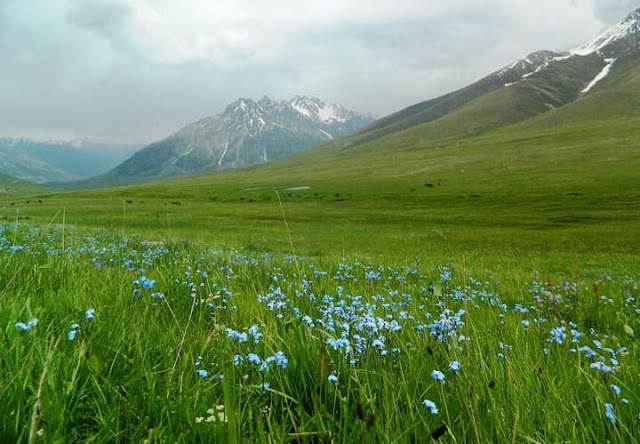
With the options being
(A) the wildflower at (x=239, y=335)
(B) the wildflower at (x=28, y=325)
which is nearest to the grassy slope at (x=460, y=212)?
(A) the wildflower at (x=239, y=335)

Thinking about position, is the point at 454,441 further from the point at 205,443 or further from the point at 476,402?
the point at 205,443

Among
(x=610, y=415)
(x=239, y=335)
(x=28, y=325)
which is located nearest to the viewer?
(x=610, y=415)

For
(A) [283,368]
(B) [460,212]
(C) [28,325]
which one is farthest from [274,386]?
(B) [460,212]

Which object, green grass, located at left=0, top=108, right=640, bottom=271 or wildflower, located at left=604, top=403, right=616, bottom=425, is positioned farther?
green grass, located at left=0, top=108, right=640, bottom=271

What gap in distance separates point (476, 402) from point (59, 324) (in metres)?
2.81

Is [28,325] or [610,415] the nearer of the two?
[610,415]

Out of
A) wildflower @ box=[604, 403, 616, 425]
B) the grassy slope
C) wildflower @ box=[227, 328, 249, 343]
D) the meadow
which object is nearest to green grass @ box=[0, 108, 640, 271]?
the grassy slope

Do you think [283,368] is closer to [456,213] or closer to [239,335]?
[239,335]

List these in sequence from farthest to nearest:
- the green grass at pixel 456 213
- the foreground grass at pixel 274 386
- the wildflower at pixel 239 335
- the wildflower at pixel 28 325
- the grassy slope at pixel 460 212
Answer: the grassy slope at pixel 460 212 < the green grass at pixel 456 213 < the wildflower at pixel 239 335 < the wildflower at pixel 28 325 < the foreground grass at pixel 274 386

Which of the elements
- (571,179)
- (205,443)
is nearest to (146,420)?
(205,443)

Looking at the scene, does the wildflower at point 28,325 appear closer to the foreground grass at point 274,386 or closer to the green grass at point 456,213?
the foreground grass at point 274,386

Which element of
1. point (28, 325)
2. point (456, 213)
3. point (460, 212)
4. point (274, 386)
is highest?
point (28, 325)

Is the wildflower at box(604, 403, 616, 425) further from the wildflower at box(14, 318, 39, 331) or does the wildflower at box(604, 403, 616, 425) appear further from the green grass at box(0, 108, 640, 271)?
the wildflower at box(14, 318, 39, 331)

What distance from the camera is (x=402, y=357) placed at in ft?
9.34
